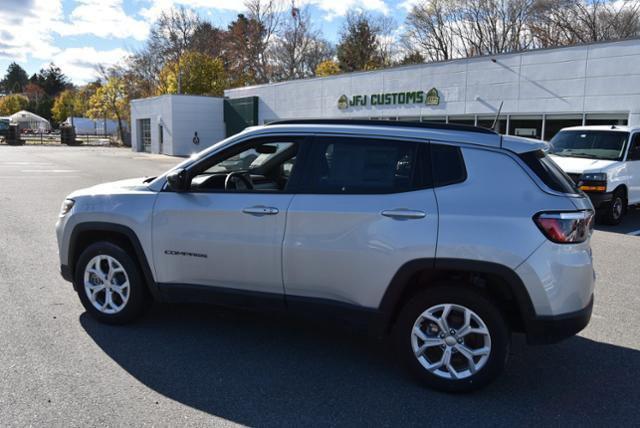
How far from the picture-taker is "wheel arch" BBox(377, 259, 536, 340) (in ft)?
11.4

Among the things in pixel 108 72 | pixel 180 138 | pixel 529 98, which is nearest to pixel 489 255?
pixel 529 98

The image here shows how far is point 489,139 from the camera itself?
370 cm

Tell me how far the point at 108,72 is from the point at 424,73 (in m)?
52.5

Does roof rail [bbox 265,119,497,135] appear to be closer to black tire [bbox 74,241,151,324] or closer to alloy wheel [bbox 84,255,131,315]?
black tire [bbox 74,241,151,324]

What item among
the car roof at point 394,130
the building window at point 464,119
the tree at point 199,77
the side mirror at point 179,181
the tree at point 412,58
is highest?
the tree at point 412,58

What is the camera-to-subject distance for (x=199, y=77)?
51562mm

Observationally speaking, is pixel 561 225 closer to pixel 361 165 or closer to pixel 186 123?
pixel 361 165

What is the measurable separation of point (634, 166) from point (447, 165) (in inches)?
362

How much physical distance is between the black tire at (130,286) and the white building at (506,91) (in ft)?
58.6

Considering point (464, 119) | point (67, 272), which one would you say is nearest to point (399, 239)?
point (67, 272)

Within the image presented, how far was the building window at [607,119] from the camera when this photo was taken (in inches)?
706

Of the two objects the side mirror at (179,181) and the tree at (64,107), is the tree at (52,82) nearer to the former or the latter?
the tree at (64,107)

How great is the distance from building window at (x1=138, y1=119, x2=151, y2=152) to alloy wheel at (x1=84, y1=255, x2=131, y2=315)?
138ft

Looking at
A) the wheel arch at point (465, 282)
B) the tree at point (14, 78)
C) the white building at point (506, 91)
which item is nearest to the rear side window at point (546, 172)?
the wheel arch at point (465, 282)
